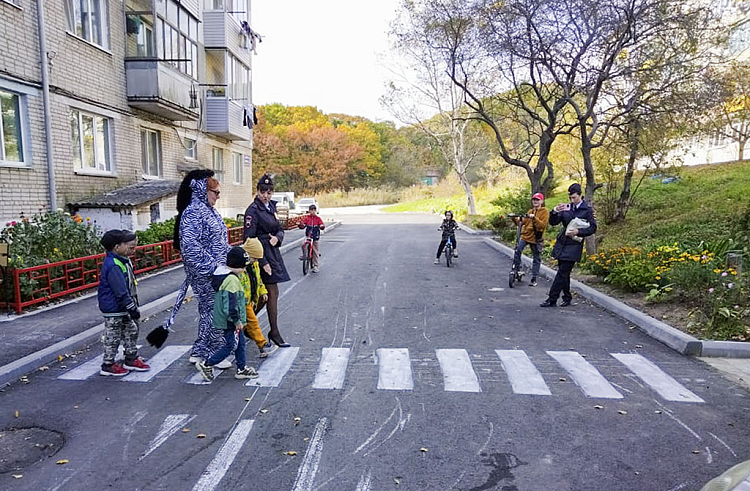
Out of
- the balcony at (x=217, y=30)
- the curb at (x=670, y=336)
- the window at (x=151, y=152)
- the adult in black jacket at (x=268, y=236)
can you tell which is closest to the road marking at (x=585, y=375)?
the curb at (x=670, y=336)

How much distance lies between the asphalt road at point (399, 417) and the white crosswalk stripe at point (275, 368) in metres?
0.02

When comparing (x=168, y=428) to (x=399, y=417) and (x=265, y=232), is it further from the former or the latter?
(x=265, y=232)

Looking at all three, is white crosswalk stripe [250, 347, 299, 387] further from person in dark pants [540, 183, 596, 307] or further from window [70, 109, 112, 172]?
window [70, 109, 112, 172]

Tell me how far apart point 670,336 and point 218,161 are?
19.5m

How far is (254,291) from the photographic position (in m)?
5.95

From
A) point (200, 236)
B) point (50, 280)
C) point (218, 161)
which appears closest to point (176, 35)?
point (218, 161)

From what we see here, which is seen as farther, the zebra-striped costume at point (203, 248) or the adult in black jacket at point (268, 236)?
the adult in black jacket at point (268, 236)

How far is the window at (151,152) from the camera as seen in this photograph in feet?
52.2

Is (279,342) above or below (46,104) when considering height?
below

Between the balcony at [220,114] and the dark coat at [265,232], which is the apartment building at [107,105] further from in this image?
the dark coat at [265,232]

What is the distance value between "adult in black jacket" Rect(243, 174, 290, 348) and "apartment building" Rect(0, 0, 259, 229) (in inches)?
271

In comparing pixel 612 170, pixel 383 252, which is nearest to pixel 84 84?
pixel 383 252

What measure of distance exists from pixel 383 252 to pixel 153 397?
12.2 m

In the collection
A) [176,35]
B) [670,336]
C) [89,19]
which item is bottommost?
[670,336]
